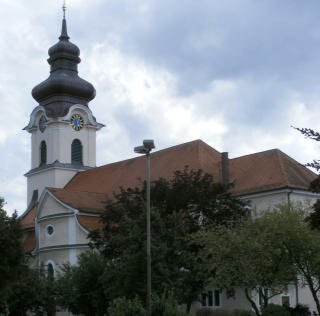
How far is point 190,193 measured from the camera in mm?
42719

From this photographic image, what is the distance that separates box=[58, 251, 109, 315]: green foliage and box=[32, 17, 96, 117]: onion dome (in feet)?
107

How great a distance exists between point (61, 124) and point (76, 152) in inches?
137

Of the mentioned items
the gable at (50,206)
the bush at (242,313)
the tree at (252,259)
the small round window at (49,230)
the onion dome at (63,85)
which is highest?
the onion dome at (63,85)

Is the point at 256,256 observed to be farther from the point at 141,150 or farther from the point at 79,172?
the point at 79,172

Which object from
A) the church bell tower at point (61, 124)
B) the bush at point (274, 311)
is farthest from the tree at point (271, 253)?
the church bell tower at point (61, 124)

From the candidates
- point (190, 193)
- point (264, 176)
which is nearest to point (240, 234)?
point (190, 193)

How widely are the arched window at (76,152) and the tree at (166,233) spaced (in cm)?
2882

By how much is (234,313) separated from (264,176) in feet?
36.3

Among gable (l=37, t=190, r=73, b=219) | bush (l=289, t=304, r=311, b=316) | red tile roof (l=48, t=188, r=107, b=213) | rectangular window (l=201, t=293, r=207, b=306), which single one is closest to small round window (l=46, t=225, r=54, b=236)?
gable (l=37, t=190, r=73, b=219)

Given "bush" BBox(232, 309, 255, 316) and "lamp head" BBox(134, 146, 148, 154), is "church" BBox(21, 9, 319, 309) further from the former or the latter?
"lamp head" BBox(134, 146, 148, 154)

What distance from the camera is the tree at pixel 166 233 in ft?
121

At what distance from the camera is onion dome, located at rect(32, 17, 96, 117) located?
7344cm

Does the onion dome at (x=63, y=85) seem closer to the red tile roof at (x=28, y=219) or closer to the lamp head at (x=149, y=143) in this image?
the red tile roof at (x=28, y=219)

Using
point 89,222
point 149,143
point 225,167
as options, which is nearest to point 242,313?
point 225,167
